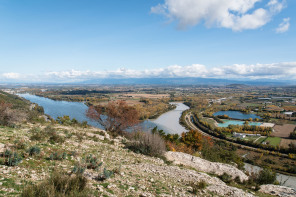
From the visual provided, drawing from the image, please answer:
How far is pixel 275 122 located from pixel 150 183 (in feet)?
368

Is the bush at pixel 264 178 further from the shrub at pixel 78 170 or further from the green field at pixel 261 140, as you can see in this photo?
the green field at pixel 261 140

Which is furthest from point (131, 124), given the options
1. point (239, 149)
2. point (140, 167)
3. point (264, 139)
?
point (264, 139)

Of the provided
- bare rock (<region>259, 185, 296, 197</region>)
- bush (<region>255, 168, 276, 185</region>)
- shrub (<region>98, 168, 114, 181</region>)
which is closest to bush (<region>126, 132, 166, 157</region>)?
shrub (<region>98, 168, 114, 181</region>)

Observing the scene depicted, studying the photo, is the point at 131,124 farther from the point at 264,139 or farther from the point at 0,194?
the point at 264,139

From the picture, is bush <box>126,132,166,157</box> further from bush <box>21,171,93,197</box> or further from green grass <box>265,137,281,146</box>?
green grass <box>265,137,281,146</box>

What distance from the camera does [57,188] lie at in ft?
15.1

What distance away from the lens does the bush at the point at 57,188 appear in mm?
3969

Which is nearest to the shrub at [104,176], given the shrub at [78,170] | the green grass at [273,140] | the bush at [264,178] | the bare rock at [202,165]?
the shrub at [78,170]

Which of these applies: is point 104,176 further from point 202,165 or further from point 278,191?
point 278,191

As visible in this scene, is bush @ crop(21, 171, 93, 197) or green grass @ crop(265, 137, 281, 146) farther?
green grass @ crop(265, 137, 281, 146)

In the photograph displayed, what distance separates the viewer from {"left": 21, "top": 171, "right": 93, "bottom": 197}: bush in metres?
3.97

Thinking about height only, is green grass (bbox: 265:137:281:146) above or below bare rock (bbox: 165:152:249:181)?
below

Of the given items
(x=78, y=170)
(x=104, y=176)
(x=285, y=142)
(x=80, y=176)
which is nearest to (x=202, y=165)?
(x=104, y=176)

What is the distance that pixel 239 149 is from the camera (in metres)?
62.3
